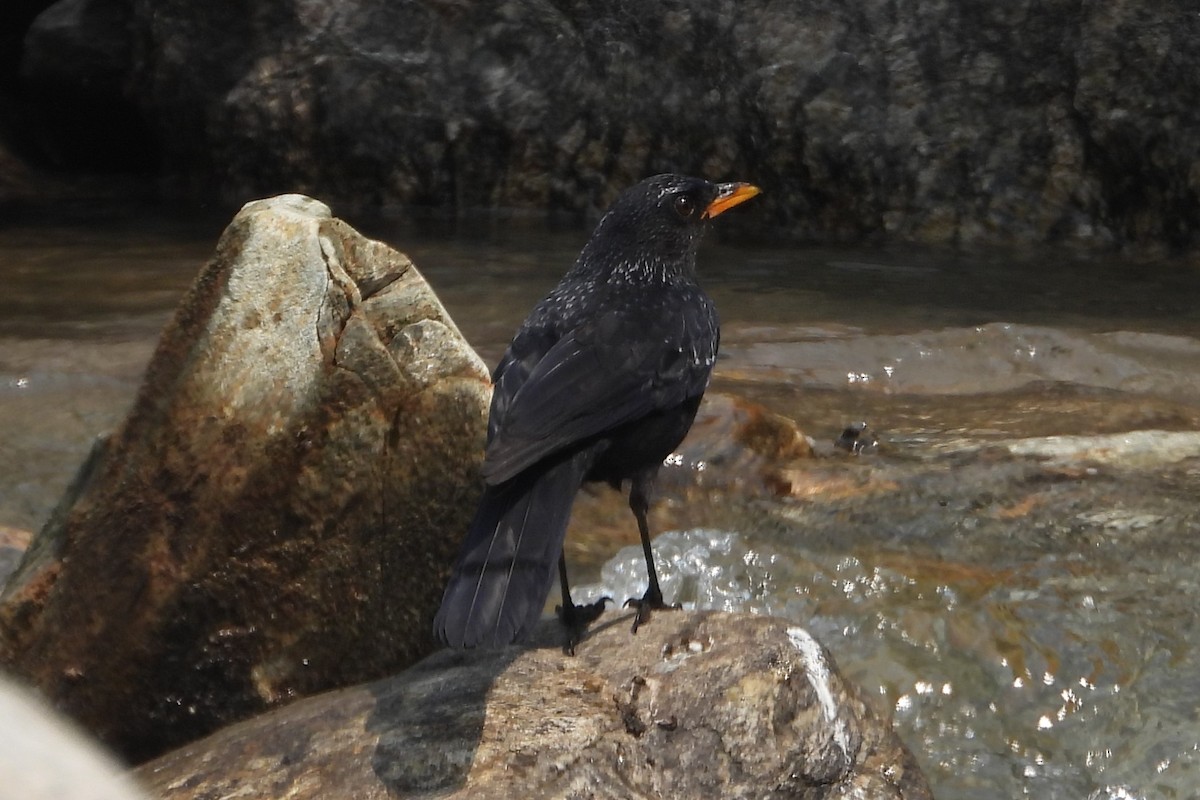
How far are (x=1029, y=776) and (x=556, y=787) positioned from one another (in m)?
1.78

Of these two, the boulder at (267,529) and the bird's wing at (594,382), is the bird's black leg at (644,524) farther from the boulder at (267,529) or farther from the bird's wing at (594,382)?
the boulder at (267,529)

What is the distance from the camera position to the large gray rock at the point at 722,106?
32.4 feet

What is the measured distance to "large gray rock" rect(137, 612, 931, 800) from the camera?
132 inches

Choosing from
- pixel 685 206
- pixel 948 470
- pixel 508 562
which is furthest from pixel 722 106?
pixel 508 562

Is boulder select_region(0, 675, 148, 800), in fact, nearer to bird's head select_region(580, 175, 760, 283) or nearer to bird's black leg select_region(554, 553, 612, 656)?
bird's black leg select_region(554, 553, 612, 656)

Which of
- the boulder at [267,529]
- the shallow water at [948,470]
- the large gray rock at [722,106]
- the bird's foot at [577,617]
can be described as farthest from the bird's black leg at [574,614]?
the large gray rock at [722,106]

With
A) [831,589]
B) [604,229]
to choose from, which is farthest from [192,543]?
[831,589]

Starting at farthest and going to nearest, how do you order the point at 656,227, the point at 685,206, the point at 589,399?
the point at 685,206
the point at 656,227
the point at 589,399

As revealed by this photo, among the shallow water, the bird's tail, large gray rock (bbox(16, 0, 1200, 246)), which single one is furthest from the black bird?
large gray rock (bbox(16, 0, 1200, 246))

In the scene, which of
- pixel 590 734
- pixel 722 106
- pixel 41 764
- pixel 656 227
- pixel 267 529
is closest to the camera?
pixel 41 764

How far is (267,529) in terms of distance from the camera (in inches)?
163

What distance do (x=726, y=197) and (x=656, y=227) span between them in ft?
1.30

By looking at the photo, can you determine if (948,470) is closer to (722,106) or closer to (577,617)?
(577,617)

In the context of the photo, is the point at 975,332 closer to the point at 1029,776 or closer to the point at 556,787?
the point at 1029,776
